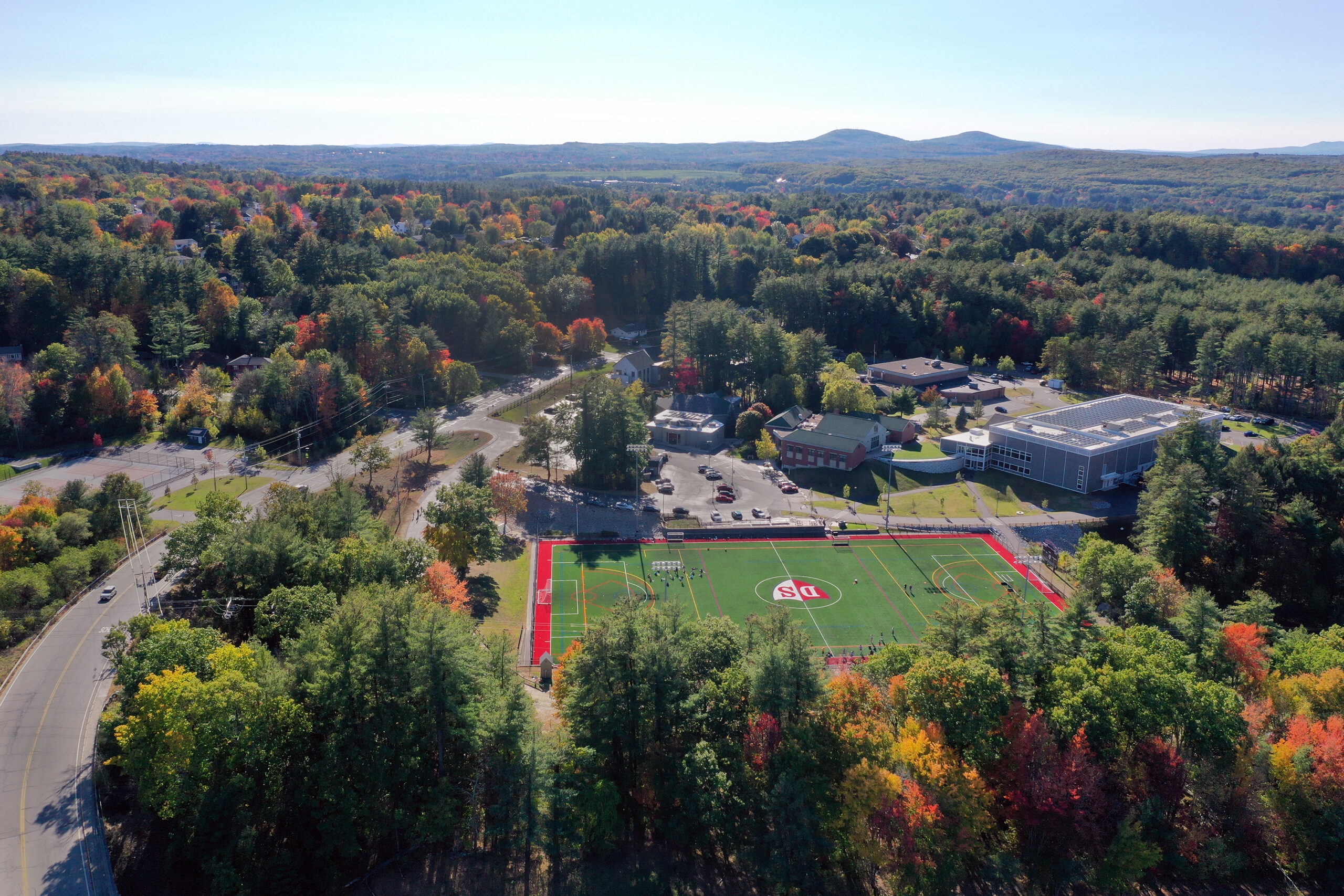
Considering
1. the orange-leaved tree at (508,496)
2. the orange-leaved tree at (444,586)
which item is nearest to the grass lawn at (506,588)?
the orange-leaved tree at (444,586)

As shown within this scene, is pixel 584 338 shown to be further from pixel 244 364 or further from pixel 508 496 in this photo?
pixel 508 496

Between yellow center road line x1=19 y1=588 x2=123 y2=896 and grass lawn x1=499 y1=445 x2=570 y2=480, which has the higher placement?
yellow center road line x1=19 y1=588 x2=123 y2=896

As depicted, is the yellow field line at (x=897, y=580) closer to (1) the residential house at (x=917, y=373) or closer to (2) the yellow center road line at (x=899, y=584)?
(2) the yellow center road line at (x=899, y=584)

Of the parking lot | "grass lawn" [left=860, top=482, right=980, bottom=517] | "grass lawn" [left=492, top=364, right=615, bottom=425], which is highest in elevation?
"grass lawn" [left=492, top=364, right=615, bottom=425]

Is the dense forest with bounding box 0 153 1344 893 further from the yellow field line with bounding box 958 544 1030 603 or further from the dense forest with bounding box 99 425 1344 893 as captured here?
the yellow field line with bounding box 958 544 1030 603

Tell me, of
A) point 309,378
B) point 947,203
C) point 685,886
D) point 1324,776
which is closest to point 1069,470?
point 1324,776

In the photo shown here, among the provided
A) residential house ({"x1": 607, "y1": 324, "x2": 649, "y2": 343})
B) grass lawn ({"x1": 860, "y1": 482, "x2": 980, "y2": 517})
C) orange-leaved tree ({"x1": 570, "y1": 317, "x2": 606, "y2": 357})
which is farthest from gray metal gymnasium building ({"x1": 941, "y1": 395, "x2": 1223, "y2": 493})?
residential house ({"x1": 607, "y1": 324, "x2": 649, "y2": 343})
